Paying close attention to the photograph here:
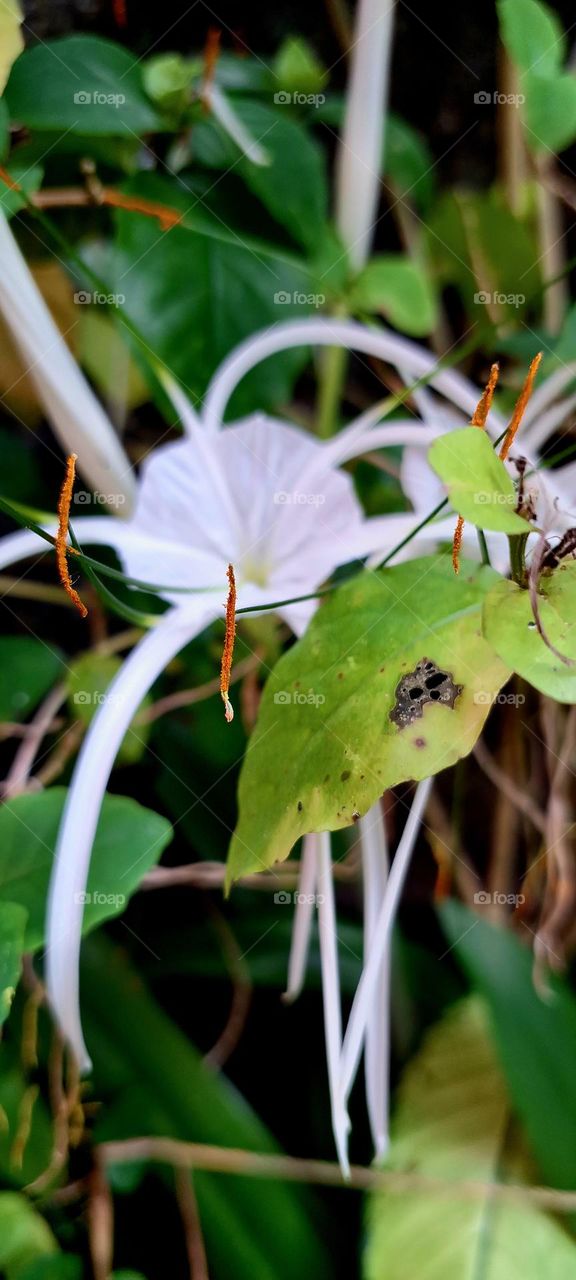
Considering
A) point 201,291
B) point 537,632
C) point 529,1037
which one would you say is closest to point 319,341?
point 201,291

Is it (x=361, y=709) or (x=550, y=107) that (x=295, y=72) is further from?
(x=361, y=709)

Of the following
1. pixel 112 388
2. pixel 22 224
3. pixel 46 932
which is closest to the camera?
pixel 46 932

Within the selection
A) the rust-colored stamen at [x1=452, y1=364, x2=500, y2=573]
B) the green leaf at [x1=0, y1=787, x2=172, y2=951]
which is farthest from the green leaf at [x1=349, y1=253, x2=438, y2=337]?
the green leaf at [x1=0, y1=787, x2=172, y2=951]

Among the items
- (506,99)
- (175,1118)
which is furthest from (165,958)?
(506,99)

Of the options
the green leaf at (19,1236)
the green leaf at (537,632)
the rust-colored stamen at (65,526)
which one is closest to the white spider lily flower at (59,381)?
the rust-colored stamen at (65,526)

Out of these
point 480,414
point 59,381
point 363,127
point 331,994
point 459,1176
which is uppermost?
point 363,127

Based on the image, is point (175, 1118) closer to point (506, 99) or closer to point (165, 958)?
point (165, 958)
